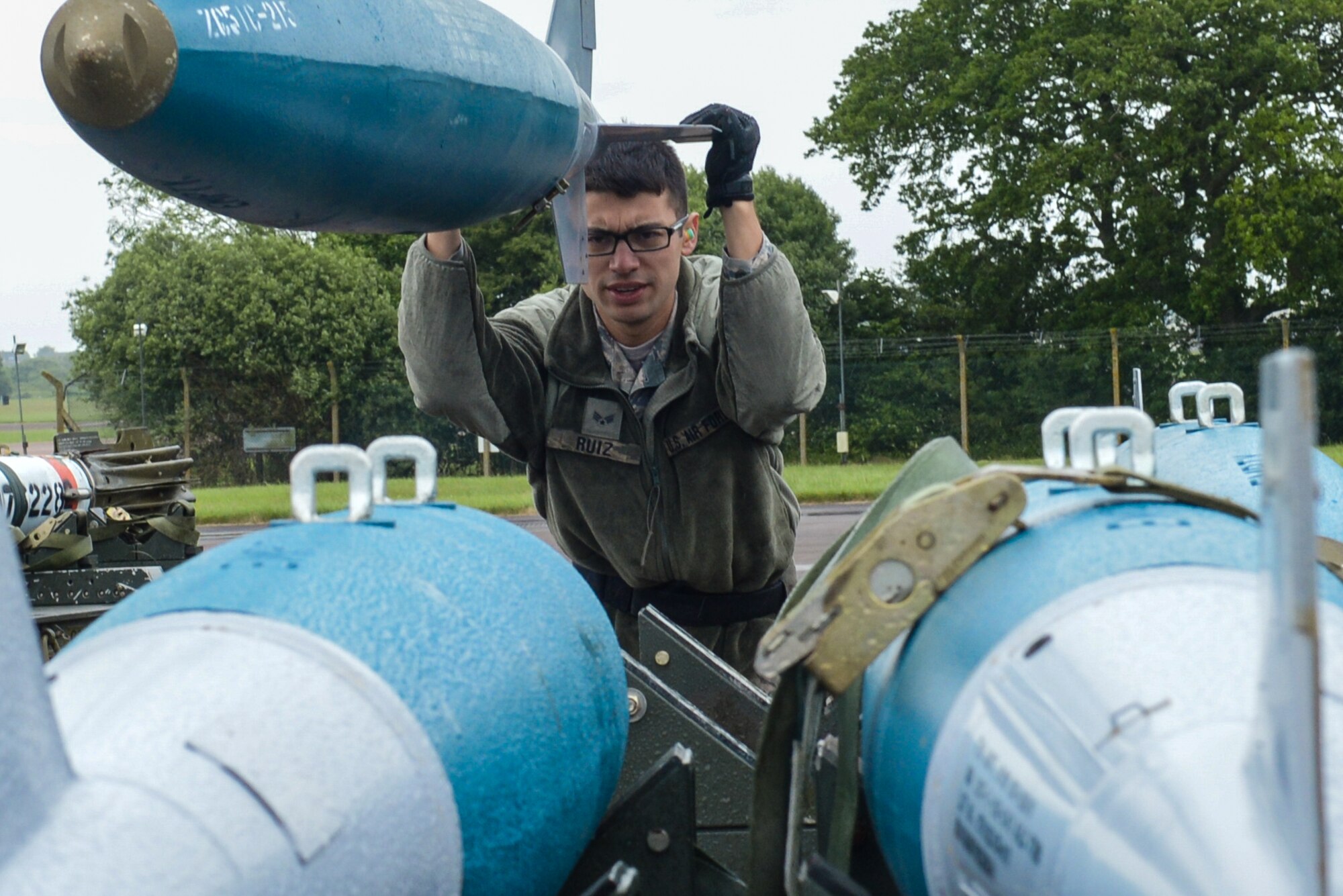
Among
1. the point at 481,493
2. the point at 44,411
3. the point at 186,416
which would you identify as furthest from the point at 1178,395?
the point at 44,411

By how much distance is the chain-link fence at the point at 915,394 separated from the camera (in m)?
25.2

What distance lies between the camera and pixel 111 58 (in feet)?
5.90

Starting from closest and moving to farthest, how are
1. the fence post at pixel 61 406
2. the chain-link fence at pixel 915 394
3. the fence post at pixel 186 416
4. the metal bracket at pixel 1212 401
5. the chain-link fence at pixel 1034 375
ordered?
the metal bracket at pixel 1212 401, the fence post at pixel 61 406, the chain-link fence at pixel 1034 375, the chain-link fence at pixel 915 394, the fence post at pixel 186 416

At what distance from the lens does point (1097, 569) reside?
132 centimetres

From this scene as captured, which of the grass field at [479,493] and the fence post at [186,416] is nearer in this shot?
the grass field at [479,493]

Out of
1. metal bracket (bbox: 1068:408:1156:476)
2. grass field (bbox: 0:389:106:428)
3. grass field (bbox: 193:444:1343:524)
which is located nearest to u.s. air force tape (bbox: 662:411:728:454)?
metal bracket (bbox: 1068:408:1156:476)

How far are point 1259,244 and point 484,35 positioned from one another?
2716 centimetres

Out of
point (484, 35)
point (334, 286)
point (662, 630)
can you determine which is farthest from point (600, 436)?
point (334, 286)

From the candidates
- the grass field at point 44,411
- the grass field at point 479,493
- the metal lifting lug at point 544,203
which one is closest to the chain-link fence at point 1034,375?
the grass field at point 479,493

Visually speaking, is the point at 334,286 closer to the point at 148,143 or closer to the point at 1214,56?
the point at 1214,56

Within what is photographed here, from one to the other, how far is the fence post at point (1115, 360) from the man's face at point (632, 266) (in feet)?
67.9

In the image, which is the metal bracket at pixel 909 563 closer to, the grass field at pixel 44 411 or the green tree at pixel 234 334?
the grass field at pixel 44 411

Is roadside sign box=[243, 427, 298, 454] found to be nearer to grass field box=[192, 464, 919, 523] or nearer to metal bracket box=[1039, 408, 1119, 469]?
grass field box=[192, 464, 919, 523]

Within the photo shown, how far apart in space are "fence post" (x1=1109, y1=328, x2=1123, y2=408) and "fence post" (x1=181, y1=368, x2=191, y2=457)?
16.1m
